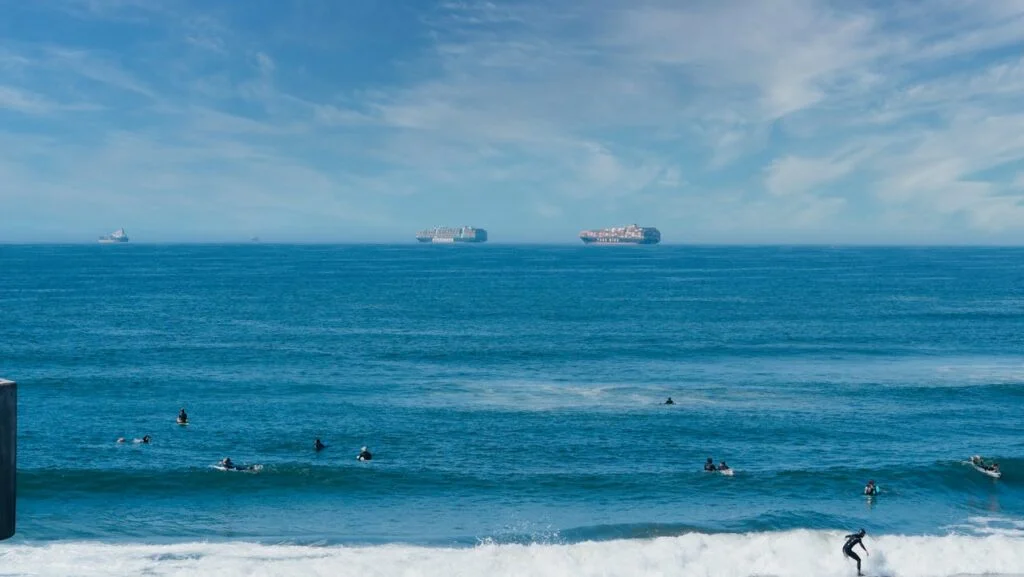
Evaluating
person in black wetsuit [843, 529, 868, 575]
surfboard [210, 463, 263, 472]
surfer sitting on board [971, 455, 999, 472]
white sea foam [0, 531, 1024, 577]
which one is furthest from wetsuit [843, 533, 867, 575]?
surfboard [210, 463, 263, 472]

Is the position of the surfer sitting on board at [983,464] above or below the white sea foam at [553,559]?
above

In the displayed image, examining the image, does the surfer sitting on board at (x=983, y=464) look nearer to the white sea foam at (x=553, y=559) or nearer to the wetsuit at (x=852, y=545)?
the white sea foam at (x=553, y=559)

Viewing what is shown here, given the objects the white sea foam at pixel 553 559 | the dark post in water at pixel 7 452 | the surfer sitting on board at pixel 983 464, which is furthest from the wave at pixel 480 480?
the dark post in water at pixel 7 452

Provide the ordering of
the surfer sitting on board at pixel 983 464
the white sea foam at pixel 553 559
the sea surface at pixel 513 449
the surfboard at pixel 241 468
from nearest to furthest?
the white sea foam at pixel 553 559, the sea surface at pixel 513 449, the surfboard at pixel 241 468, the surfer sitting on board at pixel 983 464

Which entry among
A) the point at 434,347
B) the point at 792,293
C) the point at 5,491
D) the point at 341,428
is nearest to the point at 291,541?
the point at 341,428

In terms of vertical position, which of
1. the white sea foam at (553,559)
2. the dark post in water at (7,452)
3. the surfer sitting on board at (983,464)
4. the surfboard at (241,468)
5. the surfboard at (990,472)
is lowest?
the white sea foam at (553,559)

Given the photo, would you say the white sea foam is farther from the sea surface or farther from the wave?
the wave
